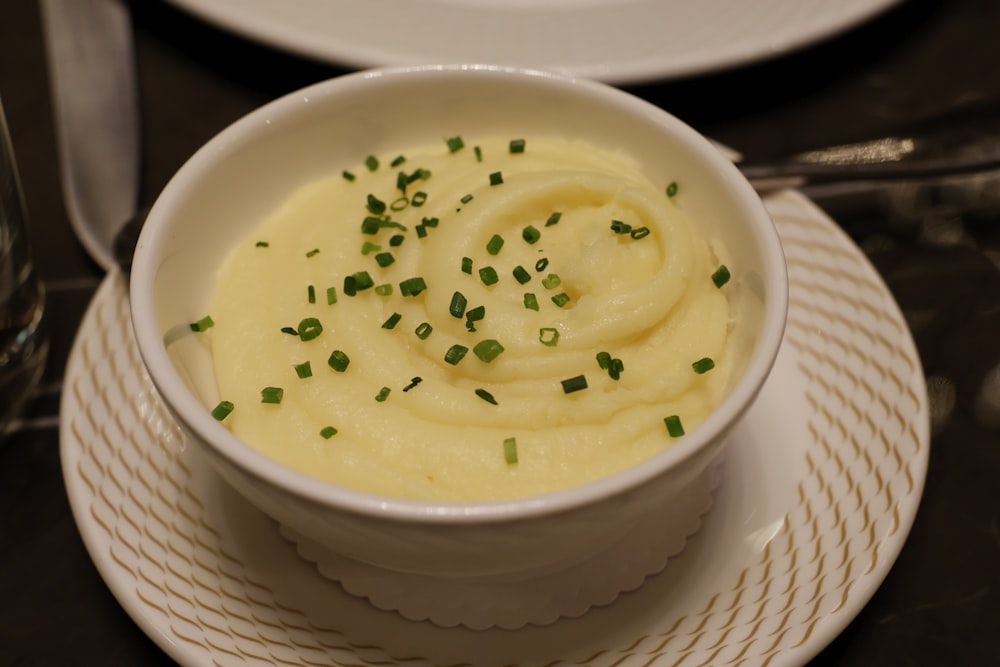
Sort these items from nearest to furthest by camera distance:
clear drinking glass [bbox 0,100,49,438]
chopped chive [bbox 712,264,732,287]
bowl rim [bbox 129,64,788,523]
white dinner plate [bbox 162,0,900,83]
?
1. bowl rim [bbox 129,64,788,523]
2. chopped chive [bbox 712,264,732,287]
3. clear drinking glass [bbox 0,100,49,438]
4. white dinner plate [bbox 162,0,900,83]

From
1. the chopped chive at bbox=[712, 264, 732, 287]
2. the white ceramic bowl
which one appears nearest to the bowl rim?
the white ceramic bowl

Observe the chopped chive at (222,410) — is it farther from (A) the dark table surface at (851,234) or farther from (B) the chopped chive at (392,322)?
(A) the dark table surface at (851,234)

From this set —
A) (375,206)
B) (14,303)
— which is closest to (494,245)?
(375,206)

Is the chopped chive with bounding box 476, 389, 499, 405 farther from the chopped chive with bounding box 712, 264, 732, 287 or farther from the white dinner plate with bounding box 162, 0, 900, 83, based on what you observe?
the white dinner plate with bounding box 162, 0, 900, 83

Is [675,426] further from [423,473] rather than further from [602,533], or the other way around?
[423,473]

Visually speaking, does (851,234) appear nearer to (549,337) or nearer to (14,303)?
(549,337)
